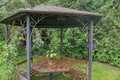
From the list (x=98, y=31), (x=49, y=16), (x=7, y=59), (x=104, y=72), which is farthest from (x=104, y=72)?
(x=7, y=59)

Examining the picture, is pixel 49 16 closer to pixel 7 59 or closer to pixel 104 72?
pixel 7 59

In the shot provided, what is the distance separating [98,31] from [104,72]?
2.53 metres

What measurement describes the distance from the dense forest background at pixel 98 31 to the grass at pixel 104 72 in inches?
14.9

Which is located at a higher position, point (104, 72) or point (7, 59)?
point (7, 59)

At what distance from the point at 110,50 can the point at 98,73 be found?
193 cm

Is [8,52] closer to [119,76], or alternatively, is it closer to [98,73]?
[98,73]

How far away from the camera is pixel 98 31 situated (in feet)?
29.3

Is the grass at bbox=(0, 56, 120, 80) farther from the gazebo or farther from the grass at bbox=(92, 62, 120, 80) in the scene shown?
the gazebo

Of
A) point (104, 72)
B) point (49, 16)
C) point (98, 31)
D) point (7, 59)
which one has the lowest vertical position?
point (104, 72)

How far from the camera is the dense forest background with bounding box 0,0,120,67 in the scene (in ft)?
27.8

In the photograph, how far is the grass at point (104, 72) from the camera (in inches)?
260

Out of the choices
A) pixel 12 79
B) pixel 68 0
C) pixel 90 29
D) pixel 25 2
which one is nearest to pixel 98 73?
pixel 90 29

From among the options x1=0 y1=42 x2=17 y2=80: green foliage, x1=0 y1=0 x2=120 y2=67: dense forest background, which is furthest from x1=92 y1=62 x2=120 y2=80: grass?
x1=0 y1=42 x2=17 y2=80: green foliage

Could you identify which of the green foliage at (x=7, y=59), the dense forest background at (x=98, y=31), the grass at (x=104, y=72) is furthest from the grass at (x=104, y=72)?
the green foliage at (x=7, y=59)
